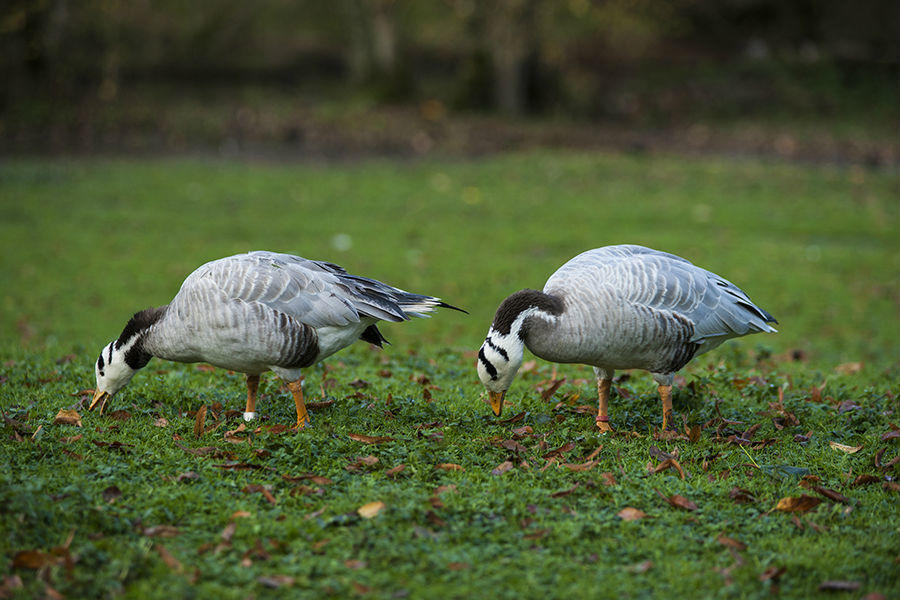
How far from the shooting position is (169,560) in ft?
16.3

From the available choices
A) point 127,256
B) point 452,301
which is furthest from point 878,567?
point 127,256

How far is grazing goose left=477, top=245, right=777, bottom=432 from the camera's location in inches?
257

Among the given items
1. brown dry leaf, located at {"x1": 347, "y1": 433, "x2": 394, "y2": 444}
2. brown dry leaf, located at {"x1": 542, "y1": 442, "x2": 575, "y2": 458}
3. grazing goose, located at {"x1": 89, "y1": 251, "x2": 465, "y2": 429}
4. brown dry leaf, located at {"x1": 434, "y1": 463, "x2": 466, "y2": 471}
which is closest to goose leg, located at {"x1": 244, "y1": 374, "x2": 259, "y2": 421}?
grazing goose, located at {"x1": 89, "y1": 251, "x2": 465, "y2": 429}

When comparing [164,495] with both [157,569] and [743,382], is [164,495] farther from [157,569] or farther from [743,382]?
[743,382]

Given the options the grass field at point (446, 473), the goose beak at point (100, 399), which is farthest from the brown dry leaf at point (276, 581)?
the goose beak at point (100, 399)

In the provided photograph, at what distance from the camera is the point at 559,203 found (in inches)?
784

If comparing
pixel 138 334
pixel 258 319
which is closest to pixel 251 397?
pixel 258 319

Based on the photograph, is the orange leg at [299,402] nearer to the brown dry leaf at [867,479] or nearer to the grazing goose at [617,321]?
the grazing goose at [617,321]

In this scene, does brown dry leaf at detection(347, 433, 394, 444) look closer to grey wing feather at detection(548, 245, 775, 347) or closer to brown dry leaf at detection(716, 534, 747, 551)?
grey wing feather at detection(548, 245, 775, 347)

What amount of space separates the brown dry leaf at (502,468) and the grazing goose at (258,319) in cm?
122

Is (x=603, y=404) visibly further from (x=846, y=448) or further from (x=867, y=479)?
(x=867, y=479)

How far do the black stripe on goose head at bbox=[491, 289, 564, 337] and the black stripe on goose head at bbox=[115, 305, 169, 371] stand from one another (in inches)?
99.4

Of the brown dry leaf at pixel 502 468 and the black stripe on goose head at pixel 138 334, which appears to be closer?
the brown dry leaf at pixel 502 468

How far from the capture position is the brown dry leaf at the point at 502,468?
20.1ft
